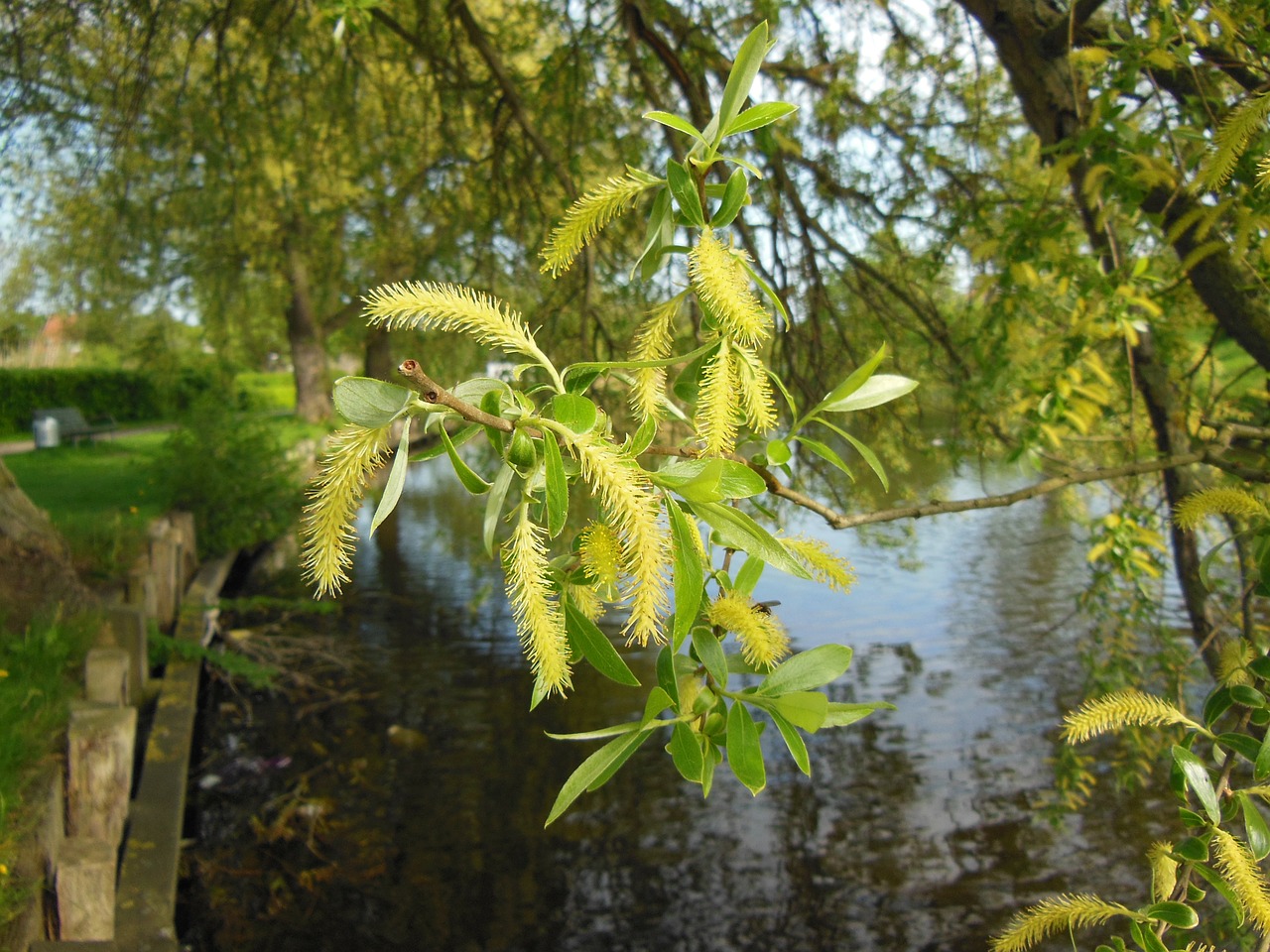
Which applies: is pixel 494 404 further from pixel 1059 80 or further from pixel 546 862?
pixel 546 862

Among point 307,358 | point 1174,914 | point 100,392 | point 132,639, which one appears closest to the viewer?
point 1174,914

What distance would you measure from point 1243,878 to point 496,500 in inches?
30.8

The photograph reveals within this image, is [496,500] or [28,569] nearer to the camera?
[496,500]

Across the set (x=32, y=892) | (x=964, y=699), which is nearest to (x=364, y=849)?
(x=32, y=892)

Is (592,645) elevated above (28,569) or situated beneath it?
situated beneath

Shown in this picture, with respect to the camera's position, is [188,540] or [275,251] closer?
[188,540]

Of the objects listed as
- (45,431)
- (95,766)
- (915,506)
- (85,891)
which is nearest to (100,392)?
(45,431)

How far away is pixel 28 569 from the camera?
4402 mm

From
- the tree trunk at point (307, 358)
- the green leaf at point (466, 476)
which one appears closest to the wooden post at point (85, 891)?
the green leaf at point (466, 476)

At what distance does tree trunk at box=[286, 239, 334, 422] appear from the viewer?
56.2ft

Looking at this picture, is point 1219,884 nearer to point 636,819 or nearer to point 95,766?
point 95,766

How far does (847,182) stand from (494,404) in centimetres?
446

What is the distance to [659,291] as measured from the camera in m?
4.62

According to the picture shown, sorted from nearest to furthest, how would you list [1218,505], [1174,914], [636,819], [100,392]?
[1174,914]
[1218,505]
[636,819]
[100,392]
